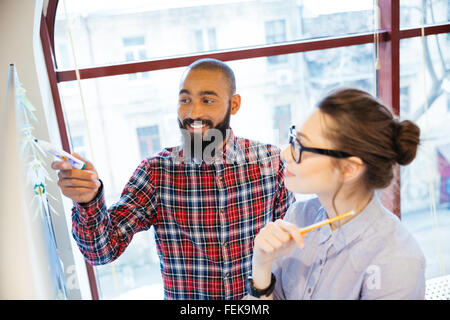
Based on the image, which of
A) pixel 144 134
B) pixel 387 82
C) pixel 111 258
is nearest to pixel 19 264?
pixel 111 258

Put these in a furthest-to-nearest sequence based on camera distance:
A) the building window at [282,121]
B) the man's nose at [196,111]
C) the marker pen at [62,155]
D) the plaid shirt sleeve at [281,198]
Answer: the building window at [282,121] < the plaid shirt sleeve at [281,198] < the man's nose at [196,111] < the marker pen at [62,155]

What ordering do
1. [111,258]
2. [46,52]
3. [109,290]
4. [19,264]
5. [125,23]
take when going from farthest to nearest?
[109,290] < [125,23] < [46,52] < [111,258] < [19,264]

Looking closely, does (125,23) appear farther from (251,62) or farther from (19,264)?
(19,264)

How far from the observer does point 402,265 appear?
93 centimetres

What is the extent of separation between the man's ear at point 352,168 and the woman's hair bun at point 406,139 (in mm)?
107

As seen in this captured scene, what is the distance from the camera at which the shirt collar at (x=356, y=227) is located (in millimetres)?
1033

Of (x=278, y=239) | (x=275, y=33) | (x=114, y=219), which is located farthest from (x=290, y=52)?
(x=278, y=239)

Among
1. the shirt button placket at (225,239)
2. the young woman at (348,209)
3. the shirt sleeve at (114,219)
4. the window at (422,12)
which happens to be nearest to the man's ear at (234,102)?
the shirt button placket at (225,239)

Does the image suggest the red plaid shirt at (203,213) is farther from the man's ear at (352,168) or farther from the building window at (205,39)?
the building window at (205,39)

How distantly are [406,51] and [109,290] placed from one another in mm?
2434

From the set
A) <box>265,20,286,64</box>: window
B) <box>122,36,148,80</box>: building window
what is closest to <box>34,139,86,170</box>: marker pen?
<box>122,36,148,80</box>: building window

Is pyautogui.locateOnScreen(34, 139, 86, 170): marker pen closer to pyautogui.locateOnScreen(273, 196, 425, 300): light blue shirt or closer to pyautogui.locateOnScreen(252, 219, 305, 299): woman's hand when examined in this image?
pyautogui.locateOnScreen(252, 219, 305, 299): woman's hand

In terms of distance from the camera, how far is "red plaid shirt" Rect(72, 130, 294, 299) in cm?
145

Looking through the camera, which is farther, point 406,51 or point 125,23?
point 406,51
